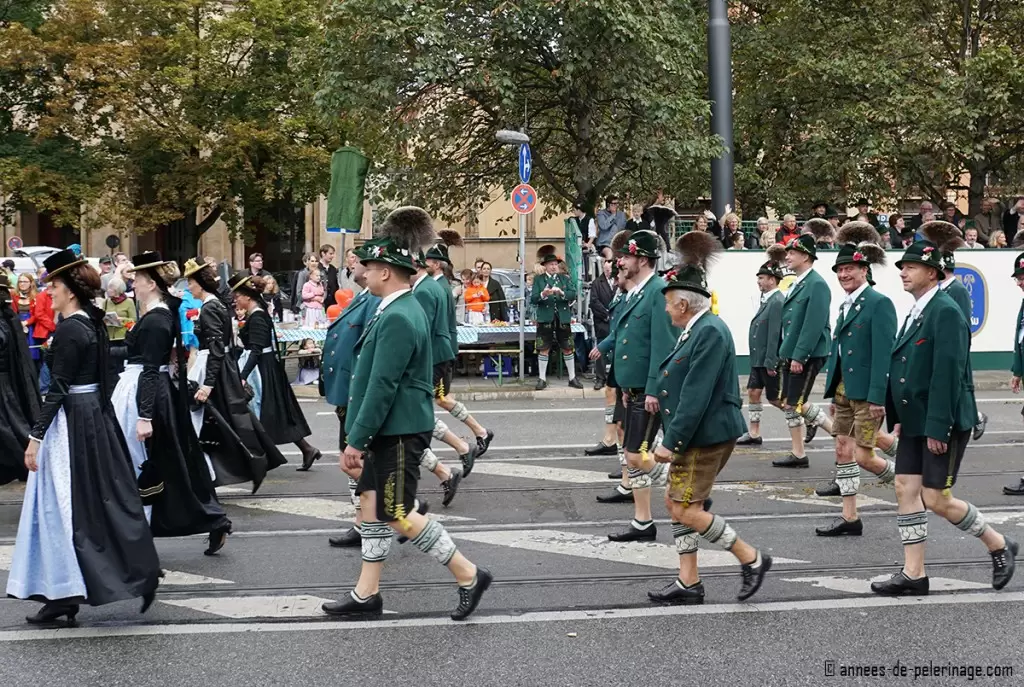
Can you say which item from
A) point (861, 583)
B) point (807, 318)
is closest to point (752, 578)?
point (861, 583)

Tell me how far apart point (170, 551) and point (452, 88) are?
13.5m

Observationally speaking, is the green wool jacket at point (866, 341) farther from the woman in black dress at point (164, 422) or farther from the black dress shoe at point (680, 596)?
the woman in black dress at point (164, 422)

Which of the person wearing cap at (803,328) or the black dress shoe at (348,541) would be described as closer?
the black dress shoe at (348,541)

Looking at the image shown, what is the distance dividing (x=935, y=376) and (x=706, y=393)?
4.05ft

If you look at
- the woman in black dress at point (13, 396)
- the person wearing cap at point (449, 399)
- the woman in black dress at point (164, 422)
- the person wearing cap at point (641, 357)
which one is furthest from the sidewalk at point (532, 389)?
the woman in black dress at point (164, 422)

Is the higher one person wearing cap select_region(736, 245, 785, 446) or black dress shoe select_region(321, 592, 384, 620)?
person wearing cap select_region(736, 245, 785, 446)

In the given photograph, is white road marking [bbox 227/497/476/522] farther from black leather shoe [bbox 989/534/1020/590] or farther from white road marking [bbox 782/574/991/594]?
black leather shoe [bbox 989/534/1020/590]

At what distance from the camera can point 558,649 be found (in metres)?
6.12

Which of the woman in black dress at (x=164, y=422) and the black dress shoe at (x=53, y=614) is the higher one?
the woman in black dress at (x=164, y=422)

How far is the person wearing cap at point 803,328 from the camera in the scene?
10.0m

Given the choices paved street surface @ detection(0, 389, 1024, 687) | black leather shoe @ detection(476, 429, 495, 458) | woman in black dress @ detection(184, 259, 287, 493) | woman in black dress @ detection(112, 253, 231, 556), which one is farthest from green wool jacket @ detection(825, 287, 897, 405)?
woman in black dress @ detection(184, 259, 287, 493)

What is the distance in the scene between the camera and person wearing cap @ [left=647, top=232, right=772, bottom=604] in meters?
6.59

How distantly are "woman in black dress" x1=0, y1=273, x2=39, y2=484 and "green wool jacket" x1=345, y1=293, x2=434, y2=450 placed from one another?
12.8 ft

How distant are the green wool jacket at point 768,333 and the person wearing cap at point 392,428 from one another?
18.5 ft
